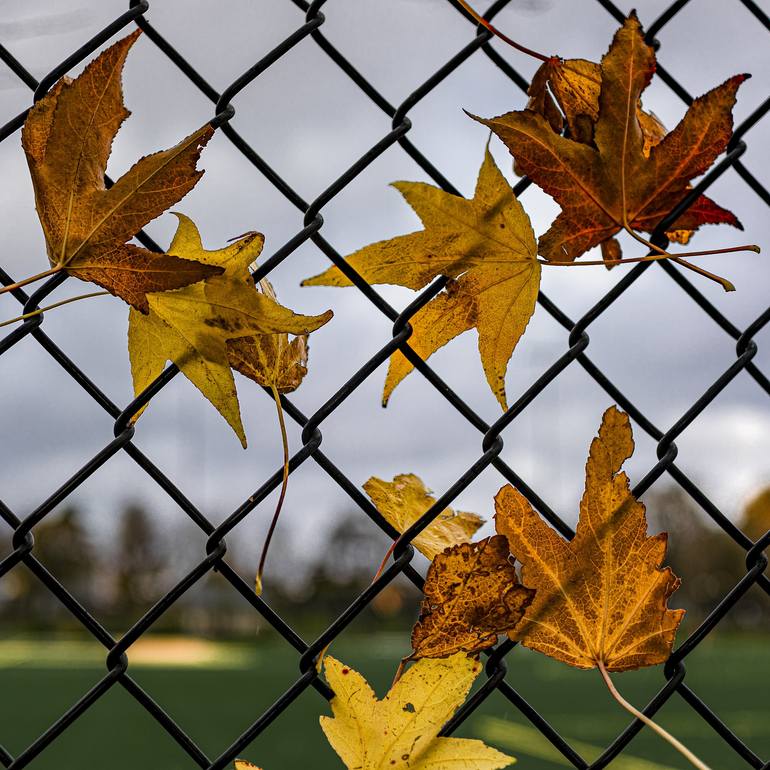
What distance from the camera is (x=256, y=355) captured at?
445mm

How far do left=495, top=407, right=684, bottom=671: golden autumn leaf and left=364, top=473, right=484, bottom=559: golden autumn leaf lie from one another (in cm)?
5

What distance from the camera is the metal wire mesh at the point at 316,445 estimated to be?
1.48 feet

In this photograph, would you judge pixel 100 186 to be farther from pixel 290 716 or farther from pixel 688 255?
pixel 290 716

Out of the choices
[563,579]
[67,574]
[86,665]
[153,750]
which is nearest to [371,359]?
[563,579]

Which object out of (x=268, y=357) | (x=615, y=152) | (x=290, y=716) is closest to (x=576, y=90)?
(x=615, y=152)

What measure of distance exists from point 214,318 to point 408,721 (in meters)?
0.21

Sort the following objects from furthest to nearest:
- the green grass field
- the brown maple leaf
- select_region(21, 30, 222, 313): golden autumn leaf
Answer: the green grass field, the brown maple leaf, select_region(21, 30, 222, 313): golden autumn leaf

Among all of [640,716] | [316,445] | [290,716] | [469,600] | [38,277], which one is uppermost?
[38,277]

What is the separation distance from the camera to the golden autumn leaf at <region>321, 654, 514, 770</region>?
1.34 feet

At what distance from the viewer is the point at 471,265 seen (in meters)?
0.44

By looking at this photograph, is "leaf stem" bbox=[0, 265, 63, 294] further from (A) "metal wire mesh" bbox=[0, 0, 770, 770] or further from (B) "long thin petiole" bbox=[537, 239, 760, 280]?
(B) "long thin petiole" bbox=[537, 239, 760, 280]

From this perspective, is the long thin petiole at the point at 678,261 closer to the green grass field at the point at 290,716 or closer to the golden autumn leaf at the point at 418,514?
the golden autumn leaf at the point at 418,514

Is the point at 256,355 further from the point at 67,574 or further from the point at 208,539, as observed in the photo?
the point at 67,574

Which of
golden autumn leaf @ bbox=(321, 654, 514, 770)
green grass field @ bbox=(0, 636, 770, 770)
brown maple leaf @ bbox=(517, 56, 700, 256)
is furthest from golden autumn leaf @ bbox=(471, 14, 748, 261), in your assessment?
green grass field @ bbox=(0, 636, 770, 770)
